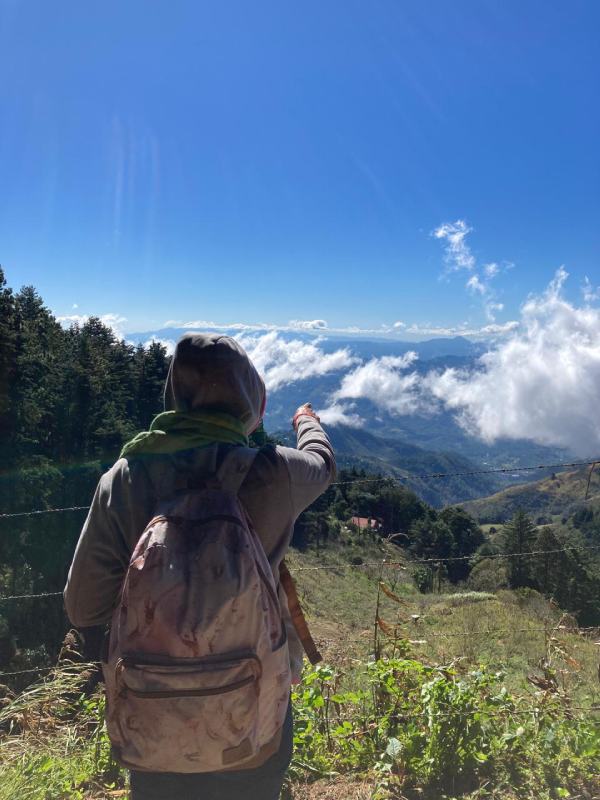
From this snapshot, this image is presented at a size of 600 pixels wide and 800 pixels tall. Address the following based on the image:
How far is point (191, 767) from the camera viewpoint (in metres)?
1.35

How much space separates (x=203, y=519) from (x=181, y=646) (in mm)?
314

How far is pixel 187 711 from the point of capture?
1.29 meters

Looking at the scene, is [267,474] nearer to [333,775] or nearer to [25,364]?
[333,775]

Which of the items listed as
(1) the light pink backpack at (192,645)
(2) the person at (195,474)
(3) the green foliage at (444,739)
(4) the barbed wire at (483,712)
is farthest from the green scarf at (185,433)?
(3) the green foliage at (444,739)

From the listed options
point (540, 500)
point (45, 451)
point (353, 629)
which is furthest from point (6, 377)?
point (540, 500)

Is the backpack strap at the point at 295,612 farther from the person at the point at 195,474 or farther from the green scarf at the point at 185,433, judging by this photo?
the green scarf at the point at 185,433

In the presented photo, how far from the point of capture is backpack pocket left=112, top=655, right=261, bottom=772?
1.28 metres

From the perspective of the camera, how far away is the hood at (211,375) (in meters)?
1.58

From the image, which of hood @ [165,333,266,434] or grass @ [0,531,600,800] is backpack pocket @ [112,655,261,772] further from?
grass @ [0,531,600,800]

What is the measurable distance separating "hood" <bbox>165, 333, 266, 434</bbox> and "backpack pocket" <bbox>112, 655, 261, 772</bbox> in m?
0.72

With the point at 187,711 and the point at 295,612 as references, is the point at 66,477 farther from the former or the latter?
the point at 187,711

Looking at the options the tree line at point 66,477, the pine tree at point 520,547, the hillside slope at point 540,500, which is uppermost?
the tree line at point 66,477

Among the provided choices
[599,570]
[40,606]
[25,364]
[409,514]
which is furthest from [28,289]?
[599,570]

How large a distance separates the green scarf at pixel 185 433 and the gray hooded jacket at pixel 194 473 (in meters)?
0.03
